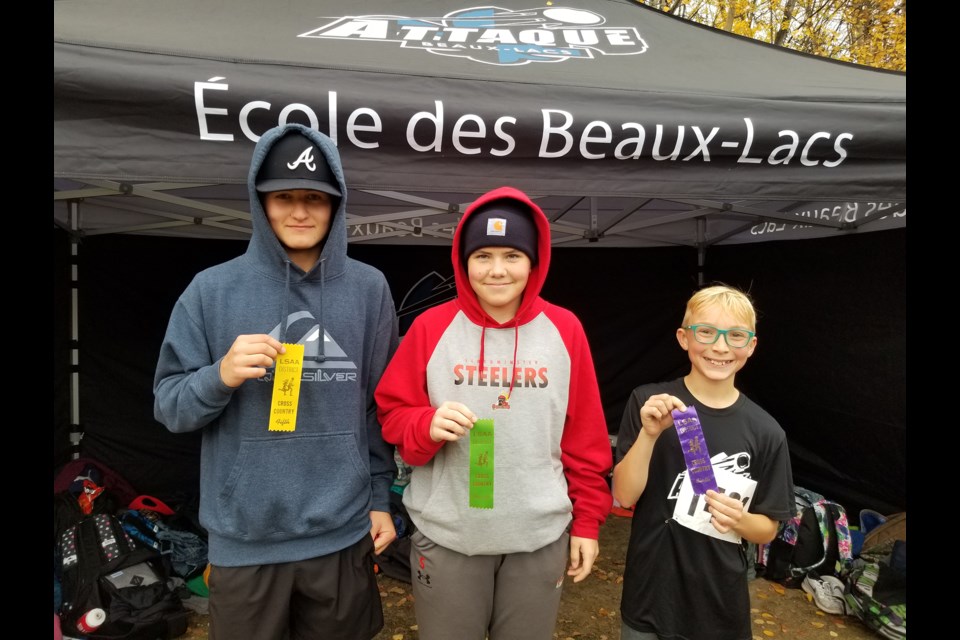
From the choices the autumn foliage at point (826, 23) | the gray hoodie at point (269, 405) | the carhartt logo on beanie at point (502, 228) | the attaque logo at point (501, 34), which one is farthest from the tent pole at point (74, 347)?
the autumn foliage at point (826, 23)

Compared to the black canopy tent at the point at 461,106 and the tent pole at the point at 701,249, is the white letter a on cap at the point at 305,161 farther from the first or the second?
the tent pole at the point at 701,249

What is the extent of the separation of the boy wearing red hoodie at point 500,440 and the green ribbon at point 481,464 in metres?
0.04

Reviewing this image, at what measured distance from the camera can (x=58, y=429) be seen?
4418mm

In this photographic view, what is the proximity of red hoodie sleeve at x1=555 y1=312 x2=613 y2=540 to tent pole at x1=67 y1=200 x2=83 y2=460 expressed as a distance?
4.43 metres

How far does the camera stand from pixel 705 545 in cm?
189

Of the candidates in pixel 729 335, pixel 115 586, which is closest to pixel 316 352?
pixel 729 335

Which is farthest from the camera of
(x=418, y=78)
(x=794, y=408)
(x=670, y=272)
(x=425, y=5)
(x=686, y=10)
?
(x=686, y=10)

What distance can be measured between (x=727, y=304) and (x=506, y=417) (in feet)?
2.96

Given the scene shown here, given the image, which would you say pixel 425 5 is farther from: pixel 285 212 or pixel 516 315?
pixel 516 315

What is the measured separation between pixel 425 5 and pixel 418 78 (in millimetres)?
1461

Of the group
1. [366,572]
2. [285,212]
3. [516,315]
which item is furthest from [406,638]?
[285,212]

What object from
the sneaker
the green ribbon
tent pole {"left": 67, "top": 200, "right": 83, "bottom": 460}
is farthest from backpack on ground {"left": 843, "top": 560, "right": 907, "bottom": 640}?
tent pole {"left": 67, "top": 200, "right": 83, "bottom": 460}

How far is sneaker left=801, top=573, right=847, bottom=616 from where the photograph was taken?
11.7ft

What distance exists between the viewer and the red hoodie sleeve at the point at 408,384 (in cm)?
171
